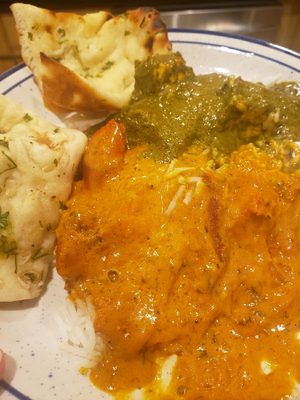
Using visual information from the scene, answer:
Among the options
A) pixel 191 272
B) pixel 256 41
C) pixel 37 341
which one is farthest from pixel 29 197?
pixel 256 41

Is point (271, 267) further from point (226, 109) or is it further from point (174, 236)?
point (226, 109)

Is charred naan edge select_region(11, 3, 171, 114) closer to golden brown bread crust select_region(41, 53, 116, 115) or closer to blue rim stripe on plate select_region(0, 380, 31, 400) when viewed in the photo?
golden brown bread crust select_region(41, 53, 116, 115)

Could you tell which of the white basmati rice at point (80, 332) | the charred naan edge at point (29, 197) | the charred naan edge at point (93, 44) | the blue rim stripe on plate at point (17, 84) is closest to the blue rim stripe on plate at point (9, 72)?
the blue rim stripe on plate at point (17, 84)

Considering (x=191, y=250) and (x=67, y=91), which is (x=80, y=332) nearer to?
(x=191, y=250)

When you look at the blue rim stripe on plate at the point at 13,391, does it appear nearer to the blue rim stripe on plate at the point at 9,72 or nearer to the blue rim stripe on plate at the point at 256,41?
the blue rim stripe on plate at the point at 9,72

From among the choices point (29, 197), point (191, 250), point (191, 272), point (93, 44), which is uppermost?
point (93, 44)

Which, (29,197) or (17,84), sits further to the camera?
(17,84)
